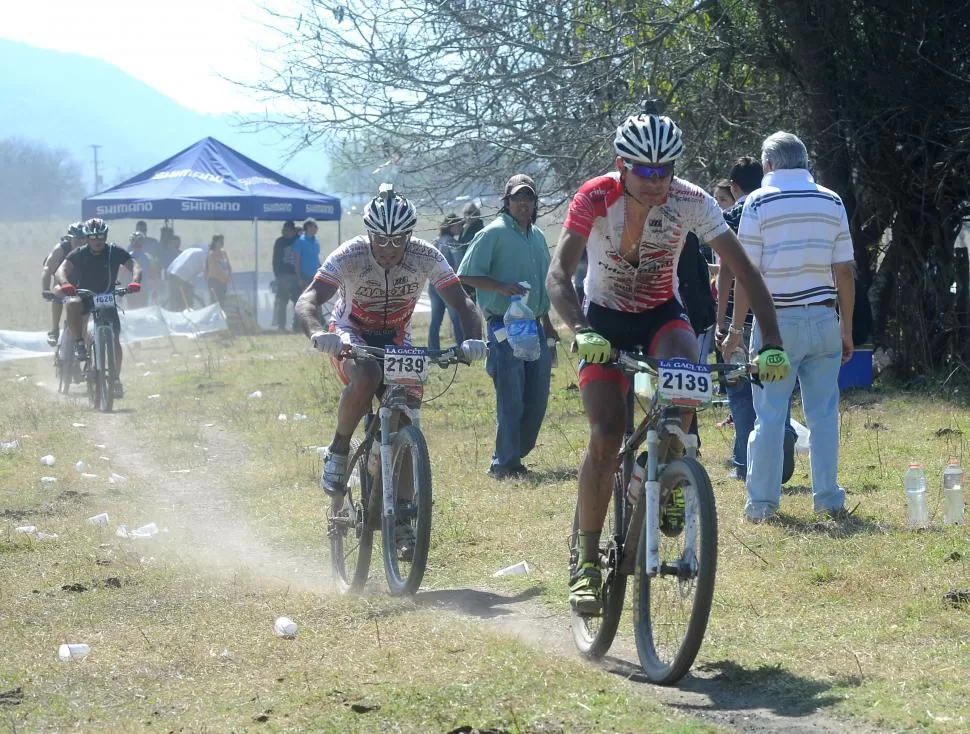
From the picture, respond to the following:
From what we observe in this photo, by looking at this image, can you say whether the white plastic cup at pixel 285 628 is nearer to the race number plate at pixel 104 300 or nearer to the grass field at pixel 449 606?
the grass field at pixel 449 606

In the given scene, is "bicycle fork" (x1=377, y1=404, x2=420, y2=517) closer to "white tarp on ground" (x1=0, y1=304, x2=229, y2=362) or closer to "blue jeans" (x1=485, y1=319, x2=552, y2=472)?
"blue jeans" (x1=485, y1=319, x2=552, y2=472)

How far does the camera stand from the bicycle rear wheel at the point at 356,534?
284 inches

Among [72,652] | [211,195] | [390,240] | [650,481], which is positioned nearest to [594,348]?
[650,481]

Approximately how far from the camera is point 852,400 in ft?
42.8

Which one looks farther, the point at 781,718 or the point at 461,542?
the point at 461,542

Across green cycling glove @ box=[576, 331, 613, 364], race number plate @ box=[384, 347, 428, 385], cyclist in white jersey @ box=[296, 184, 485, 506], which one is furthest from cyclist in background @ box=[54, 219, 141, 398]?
green cycling glove @ box=[576, 331, 613, 364]

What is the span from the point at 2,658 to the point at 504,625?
2.15m

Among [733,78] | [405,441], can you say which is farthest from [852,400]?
[405,441]

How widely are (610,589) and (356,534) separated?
2.25 meters

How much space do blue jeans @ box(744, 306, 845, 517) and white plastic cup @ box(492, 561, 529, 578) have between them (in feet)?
4.67

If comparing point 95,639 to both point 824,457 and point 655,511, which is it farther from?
point 824,457

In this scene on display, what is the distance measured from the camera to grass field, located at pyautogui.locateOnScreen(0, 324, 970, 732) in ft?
16.2

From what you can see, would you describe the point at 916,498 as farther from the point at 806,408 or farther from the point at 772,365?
the point at 772,365

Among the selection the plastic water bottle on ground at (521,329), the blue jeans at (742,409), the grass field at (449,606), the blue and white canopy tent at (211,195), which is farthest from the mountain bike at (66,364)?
the blue jeans at (742,409)
